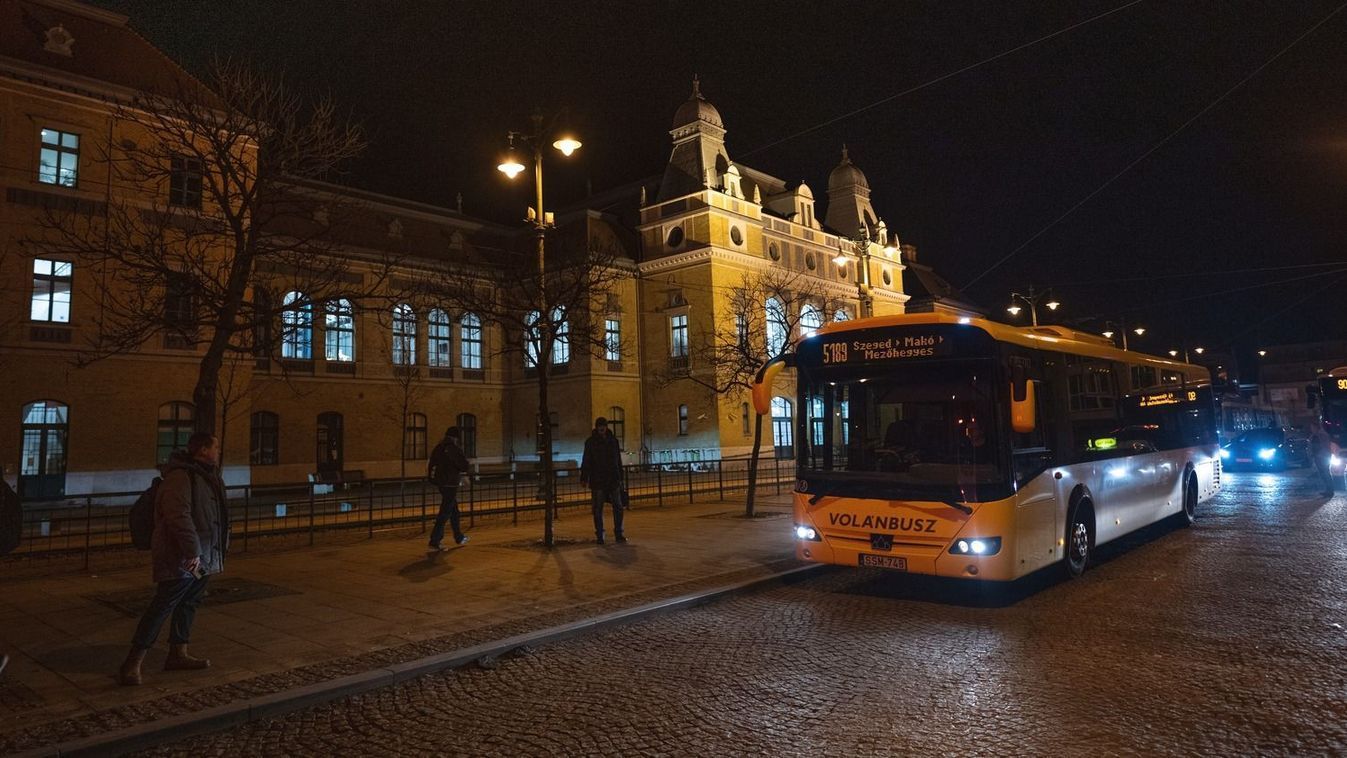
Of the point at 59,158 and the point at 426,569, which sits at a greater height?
the point at 59,158

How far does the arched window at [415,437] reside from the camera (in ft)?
134

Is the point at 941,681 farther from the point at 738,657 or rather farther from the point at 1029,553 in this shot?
the point at 1029,553

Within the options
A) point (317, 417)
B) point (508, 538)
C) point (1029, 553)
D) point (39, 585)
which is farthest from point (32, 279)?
point (1029, 553)

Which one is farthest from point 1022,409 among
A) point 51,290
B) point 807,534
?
point 51,290

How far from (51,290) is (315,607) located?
2398 cm

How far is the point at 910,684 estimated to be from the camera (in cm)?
568

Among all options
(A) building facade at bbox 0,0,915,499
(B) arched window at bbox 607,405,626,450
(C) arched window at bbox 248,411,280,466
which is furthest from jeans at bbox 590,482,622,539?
(B) arched window at bbox 607,405,626,450

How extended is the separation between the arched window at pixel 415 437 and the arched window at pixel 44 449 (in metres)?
16.9

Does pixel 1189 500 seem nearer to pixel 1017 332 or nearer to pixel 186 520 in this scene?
pixel 1017 332

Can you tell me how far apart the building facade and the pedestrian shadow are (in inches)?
390

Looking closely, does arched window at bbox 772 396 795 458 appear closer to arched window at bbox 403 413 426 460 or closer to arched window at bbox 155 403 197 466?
arched window at bbox 403 413 426 460

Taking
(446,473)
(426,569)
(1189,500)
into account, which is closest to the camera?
(426,569)

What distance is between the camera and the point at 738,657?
6.56m

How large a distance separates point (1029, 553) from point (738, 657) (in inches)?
155
